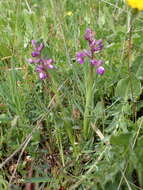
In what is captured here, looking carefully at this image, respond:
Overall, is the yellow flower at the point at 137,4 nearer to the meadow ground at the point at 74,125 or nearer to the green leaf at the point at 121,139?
the meadow ground at the point at 74,125

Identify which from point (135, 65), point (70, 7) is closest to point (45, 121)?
point (135, 65)

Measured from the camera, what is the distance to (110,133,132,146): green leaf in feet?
3.50

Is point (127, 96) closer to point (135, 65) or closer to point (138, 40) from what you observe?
point (135, 65)

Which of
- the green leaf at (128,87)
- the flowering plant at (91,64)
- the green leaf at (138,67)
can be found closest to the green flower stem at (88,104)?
the flowering plant at (91,64)

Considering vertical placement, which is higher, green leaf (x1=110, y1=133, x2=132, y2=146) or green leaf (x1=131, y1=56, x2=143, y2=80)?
green leaf (x1=131, y1=56, x2=143, y2=80)

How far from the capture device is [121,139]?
1.07 m

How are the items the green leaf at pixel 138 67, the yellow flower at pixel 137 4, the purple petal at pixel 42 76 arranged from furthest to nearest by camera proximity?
1. the green leaf at pixel 138 67
2. the purple petal at pixel 42 76
3. the yellow flower at pixel 137 4

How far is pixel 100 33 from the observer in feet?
6.12

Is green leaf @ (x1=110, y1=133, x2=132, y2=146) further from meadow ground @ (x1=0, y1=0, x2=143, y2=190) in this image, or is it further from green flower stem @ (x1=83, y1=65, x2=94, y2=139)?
green flower stem @ (x1=83, y1=65, x2=94, y2=139)

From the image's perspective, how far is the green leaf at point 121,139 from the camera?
107 centimetres

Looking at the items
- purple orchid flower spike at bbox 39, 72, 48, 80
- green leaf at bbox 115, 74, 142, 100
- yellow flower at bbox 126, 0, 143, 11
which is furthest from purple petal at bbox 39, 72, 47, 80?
yellow flower at bbox 126, 0, 143, 11

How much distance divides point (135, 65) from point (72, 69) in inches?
10.5

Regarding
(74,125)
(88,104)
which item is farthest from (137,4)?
(74,125)

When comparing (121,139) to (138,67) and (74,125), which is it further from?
(138,67)
